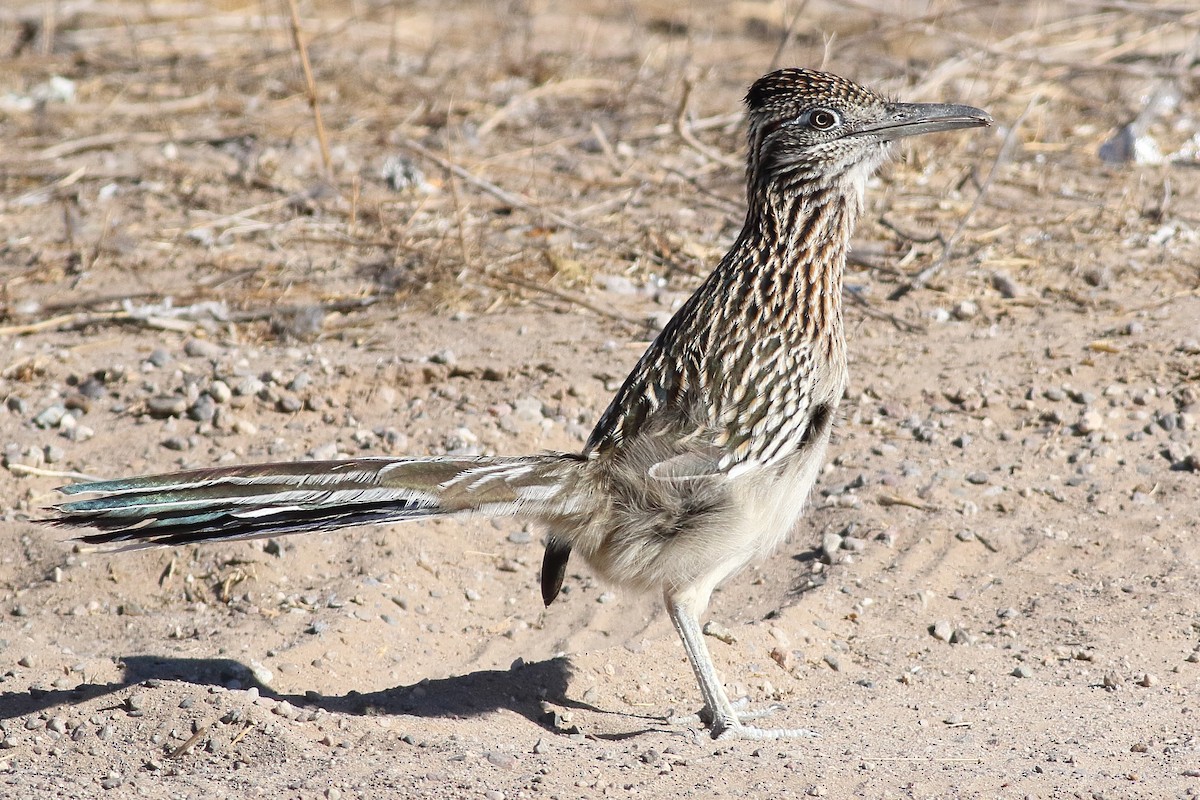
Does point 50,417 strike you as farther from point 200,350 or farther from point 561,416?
point 561,416

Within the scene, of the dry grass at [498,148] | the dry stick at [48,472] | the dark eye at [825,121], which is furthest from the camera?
the dry grass at [498,148]

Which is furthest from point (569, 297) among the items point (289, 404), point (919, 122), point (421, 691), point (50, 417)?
point (421, 691)

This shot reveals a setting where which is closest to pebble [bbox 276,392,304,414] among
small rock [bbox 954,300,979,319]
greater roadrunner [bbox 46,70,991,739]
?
greater roadrunner [bbox 46,70,991,739]

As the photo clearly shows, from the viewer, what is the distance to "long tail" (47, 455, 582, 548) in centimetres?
379

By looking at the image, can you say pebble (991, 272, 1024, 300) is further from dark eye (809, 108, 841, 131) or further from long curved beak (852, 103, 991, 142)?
A: dark eye (809, 108, 841, 131)

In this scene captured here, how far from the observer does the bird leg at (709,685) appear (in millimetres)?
4512

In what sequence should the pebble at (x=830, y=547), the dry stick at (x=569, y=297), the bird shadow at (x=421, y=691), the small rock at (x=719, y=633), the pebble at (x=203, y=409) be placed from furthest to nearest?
the dry stick at (x=569, y=297) < the pebble at (x=203, y=409) < the pebble at (x=830, y=547) < the small rock at (x=719, y=633) < the bird shadow at (x=421, y=691)

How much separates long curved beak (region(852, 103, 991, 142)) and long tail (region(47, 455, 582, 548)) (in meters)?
1.84

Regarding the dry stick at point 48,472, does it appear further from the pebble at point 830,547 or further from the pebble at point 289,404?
the pebble at point 830,547

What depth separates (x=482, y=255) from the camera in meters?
8.19

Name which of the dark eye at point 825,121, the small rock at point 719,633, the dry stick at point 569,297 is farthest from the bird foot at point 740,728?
the dry stick at point 569,297

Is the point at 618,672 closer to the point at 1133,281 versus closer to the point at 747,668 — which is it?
the point at 747,668

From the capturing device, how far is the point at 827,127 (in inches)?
189

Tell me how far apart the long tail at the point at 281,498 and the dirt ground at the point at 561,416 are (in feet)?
2.47
